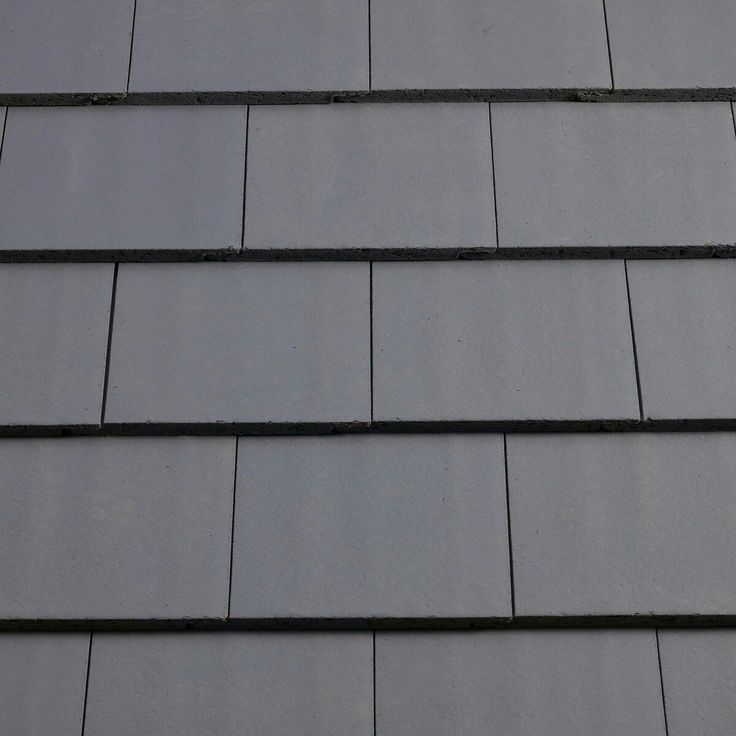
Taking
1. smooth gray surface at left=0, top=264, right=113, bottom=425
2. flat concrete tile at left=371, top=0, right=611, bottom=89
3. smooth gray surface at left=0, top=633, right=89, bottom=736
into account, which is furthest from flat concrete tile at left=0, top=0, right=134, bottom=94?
smooth gray surface at left=0, top=633, right=89, bottom=736

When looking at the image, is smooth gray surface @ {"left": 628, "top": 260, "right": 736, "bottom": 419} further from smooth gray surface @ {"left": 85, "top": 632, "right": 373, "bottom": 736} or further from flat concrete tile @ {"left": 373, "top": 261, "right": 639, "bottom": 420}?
smooth gray surface @ {"left": 85, "top": 632, "right": 373, "bottom": 736}

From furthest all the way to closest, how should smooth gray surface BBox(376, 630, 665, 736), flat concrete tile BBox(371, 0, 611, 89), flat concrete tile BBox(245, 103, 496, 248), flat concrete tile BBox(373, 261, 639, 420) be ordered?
flat concrete tile BBox(371, 0, 611, 89) < flat concrete tile BBox(245, 103, 496, 248) < flat concrete tile BBox(373, 261, 639, 420) < smooth gray surface BBox(376, 630, 665, 736)

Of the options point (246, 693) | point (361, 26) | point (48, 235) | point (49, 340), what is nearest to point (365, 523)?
point (246, 693)

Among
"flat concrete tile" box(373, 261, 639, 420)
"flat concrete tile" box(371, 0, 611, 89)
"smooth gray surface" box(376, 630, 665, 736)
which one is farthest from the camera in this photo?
"flat concrete tile" box(371, 0, 611, 89)

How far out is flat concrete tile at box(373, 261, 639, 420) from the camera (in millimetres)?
3715

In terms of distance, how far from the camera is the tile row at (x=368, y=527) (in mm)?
3533

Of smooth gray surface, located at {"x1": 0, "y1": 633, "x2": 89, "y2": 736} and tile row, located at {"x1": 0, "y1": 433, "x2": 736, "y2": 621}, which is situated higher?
tile row, located at {"x1": 0, "y1": 433, "x2": 736, "y2": 621}

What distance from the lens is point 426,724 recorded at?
11.3 ft

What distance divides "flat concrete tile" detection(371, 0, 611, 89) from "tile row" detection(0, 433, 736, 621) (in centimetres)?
149

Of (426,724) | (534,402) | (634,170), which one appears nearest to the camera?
(426,724)

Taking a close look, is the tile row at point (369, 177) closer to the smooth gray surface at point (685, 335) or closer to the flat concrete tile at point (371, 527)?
the smooth gray surface at point (685, 335)

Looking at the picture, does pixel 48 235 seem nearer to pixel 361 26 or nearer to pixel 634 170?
pixel 361 26

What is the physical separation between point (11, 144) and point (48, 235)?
44 cm

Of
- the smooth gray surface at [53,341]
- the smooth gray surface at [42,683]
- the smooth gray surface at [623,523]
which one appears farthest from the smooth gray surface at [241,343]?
the smooth gray surface at [42,683]
